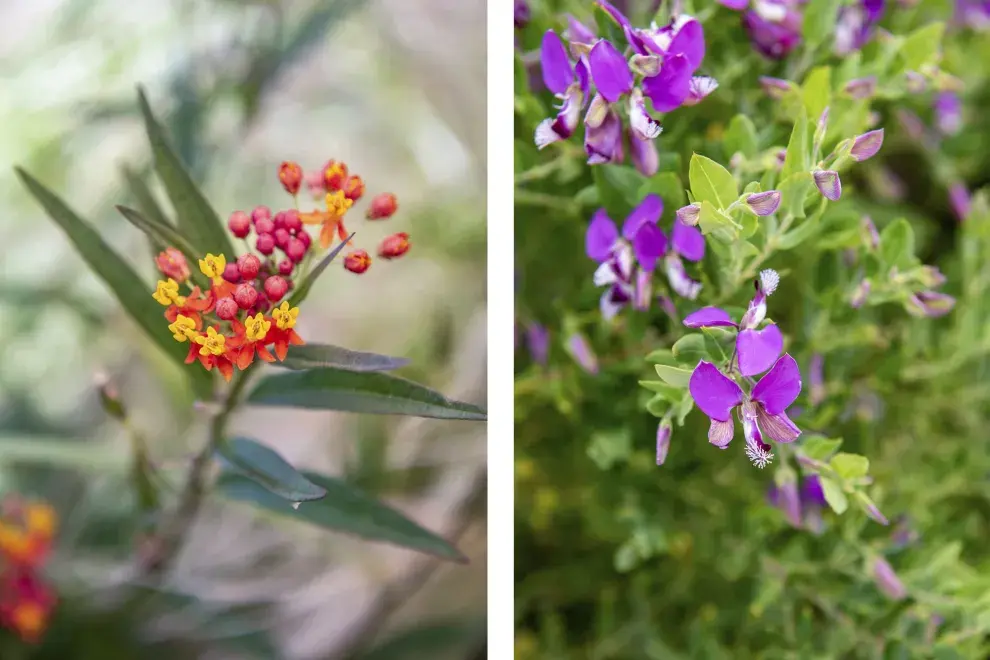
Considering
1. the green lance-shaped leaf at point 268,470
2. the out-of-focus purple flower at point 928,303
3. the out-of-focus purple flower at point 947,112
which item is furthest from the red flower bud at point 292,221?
the out-of-focus purple flower at point 947,112

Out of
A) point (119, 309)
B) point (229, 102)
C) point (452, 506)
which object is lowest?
point (452, 506)

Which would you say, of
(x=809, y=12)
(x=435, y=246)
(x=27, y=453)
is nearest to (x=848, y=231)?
(x=809, y=12)

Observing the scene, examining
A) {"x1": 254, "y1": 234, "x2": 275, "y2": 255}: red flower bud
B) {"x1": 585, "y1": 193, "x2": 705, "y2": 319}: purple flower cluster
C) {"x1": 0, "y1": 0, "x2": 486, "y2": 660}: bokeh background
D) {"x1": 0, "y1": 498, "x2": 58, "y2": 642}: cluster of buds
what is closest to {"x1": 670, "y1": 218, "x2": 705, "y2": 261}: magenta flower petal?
{"x1": 585, "y1": 193, "x2": 705, "y2": 319}: purple flower cluster

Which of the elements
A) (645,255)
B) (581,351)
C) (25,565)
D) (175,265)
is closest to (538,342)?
(581,351)

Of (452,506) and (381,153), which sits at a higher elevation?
(381,153)

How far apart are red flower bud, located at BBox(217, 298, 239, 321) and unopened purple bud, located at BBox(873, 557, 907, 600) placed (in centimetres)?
44

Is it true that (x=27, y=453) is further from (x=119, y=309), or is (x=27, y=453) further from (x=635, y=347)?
(x=635, y=347)

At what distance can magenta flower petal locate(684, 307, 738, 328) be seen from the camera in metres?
0.39

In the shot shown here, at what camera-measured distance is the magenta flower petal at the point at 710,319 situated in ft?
1.27

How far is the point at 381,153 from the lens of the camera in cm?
54

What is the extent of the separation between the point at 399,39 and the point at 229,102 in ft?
0.42

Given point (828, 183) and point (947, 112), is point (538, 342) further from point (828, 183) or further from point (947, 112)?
point (947, 112)

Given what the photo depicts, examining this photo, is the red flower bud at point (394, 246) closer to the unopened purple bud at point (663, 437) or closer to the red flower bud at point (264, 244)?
the red flower bud at point (264, 244)

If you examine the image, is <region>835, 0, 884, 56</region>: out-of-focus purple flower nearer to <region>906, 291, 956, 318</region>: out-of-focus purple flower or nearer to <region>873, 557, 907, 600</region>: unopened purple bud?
<region>906, 291, 956, 318</region>: out-of-focus purple flower
